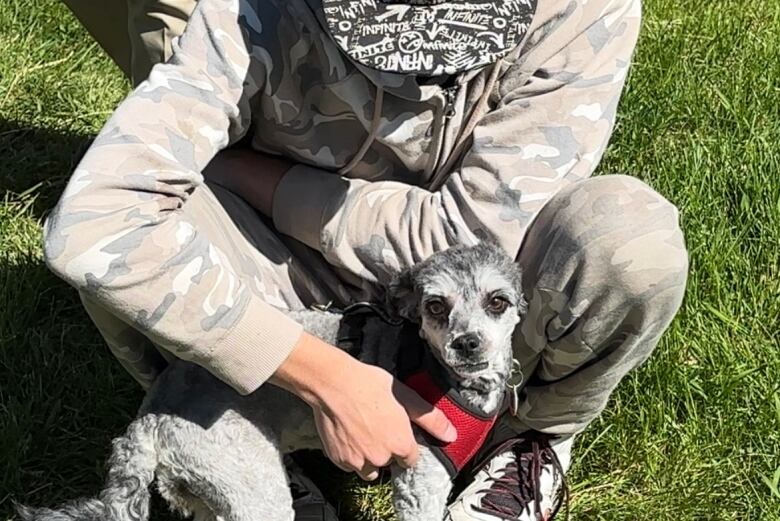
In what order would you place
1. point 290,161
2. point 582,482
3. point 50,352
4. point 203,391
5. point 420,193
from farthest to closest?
point 50,352 < point 582,482 < point 290,161 < point 420,193 < point 203,391

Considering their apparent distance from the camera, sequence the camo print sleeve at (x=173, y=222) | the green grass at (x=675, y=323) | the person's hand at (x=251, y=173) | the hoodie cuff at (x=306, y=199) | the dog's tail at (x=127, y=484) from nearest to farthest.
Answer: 1. the camo print sleeve at (x=173, y=222)
2. the dog's tail at (x=127, y=484)
3. the hoodie cuff at (x=306, y=199)
4. the person's hand at (x=251, y=173)
5. the green grass at (x=675, y=323)

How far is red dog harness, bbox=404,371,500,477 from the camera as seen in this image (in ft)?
8.11

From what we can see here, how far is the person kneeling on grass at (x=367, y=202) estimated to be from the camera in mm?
2166

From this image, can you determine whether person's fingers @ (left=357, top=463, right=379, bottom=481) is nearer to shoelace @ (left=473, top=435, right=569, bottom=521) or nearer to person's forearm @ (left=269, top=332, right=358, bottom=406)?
person's forearm @ (left=269, top=332, right=358, bottom=406)

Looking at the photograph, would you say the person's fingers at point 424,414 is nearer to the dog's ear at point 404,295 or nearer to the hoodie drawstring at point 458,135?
the dog's ear at point 404,295

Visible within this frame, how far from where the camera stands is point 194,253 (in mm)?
2180

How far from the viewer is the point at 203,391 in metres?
2.37

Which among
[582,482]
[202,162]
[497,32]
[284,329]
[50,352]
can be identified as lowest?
[582,482]

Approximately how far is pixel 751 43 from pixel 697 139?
0.71 meters

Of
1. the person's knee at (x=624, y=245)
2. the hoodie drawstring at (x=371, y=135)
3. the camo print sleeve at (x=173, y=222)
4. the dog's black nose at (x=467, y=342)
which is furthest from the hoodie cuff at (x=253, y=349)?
the person's knee at (x=624, y=245)

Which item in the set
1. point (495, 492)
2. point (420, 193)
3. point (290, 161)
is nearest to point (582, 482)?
point (495, 492)

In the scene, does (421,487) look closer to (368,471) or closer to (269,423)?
(368,471)

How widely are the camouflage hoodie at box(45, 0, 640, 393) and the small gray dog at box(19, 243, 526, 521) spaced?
136mm

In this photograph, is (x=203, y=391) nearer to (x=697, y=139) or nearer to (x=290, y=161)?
(x=290, y=161)
